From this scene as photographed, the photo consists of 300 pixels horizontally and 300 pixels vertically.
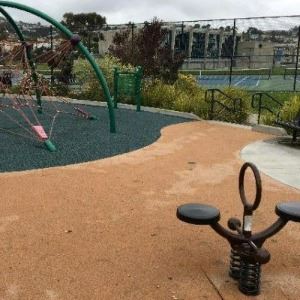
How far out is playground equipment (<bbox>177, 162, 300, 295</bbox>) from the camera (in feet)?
10.7

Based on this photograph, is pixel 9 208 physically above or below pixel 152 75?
below

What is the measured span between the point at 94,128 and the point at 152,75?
6.59m

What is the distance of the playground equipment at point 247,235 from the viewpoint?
3.26 meters

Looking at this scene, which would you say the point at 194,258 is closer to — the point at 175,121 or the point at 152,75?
the point at 175,121

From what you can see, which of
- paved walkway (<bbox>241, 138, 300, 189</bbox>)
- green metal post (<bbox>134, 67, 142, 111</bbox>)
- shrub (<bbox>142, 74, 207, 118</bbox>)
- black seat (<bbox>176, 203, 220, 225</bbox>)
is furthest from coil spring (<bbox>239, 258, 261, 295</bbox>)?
green metal post (<bbox>134, 67, 142, 111</bbox>)

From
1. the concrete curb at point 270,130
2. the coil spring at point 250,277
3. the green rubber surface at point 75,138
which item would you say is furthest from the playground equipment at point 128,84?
the coil spring at point 250,277

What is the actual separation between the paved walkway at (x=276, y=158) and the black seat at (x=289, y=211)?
2.79m

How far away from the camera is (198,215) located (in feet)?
11.4

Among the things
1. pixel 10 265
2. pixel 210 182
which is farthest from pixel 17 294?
pixel 210 182

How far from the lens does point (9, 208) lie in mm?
5207

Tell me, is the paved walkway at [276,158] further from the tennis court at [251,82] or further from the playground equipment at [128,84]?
the tennis court at [251,82]

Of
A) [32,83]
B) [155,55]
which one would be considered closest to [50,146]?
[32,83]

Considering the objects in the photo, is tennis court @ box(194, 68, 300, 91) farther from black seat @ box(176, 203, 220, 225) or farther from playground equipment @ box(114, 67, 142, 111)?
black seat @ box(176, 203, 220, 225)

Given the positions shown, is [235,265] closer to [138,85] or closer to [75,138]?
[75,138]
